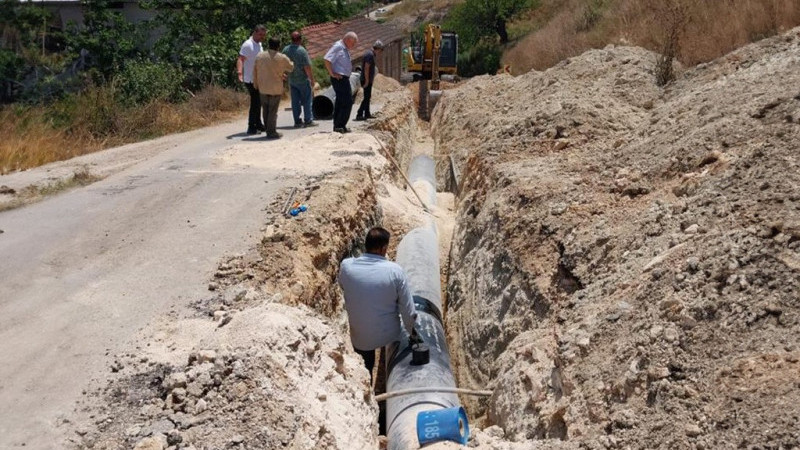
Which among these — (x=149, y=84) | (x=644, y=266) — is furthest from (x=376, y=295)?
(x=149, y=84)

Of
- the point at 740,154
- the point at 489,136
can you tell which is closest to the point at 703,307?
the point at 740,154

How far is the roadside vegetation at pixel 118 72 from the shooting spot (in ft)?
44.7

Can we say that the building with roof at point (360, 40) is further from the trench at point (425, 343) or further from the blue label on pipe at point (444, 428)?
the blue label on pipe at point (444, 428)

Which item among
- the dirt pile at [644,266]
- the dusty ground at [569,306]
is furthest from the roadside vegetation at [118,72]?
the dirt pile at [644,266]

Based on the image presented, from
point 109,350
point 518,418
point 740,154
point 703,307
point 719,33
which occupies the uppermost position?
point 719,33

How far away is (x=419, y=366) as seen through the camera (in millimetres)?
6359

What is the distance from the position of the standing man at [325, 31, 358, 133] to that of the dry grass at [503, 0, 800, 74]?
5.67 meters

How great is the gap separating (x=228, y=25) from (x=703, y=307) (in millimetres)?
20155

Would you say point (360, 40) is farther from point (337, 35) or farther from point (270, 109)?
point (270, 109)

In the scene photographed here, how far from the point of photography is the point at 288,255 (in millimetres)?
7109

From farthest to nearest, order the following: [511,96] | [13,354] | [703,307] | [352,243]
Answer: [511,96], [352,243], [13,354], [703,307]

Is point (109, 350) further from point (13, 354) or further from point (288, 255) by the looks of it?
point (288, 255)

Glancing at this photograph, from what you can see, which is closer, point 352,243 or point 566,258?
point 566,258

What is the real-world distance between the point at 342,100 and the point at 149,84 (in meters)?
6.76
